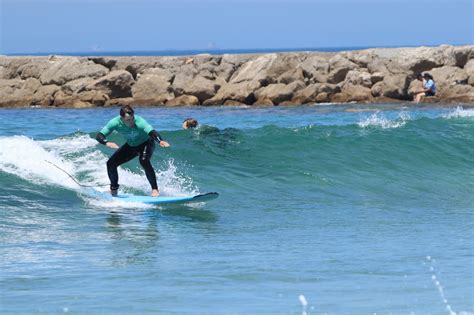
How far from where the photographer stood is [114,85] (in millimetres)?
33969

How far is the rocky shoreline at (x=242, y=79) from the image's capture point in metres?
33.3

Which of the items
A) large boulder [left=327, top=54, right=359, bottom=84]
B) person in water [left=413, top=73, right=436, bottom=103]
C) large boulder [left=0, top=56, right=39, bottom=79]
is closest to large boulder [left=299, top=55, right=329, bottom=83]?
large boulder [left=327, top=54, right=359, bottom=84]

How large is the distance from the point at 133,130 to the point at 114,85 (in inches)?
857

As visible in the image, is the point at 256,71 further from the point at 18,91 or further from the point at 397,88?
the point at 18,91

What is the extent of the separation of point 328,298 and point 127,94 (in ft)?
89.7

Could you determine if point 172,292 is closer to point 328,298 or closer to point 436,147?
point 328,298

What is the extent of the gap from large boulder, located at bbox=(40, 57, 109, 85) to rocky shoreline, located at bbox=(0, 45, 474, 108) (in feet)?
0.12

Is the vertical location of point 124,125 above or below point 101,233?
above

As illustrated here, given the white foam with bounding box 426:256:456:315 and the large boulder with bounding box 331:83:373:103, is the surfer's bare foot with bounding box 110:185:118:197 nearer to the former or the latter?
the white foam with bounding box 426:256:456:315

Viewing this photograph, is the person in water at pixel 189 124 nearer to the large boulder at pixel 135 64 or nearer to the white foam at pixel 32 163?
the white foam at pixel 32 163

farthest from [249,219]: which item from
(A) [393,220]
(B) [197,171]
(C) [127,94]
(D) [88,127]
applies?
(C) [127,94]

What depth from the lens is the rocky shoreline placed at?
33312mm

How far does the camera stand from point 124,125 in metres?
12.5

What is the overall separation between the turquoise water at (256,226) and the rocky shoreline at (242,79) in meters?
11.4
